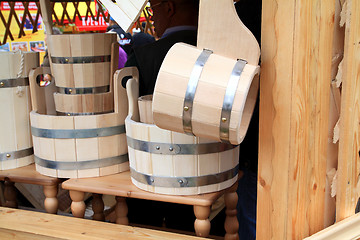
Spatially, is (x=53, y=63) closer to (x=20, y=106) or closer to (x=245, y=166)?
(x=20, y=106)

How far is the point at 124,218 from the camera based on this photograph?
203 centimetres

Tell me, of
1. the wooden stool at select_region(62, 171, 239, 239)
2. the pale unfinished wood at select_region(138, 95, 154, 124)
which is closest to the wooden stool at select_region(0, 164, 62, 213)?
the wooden stool at select_region(62, 171, 239, 239)

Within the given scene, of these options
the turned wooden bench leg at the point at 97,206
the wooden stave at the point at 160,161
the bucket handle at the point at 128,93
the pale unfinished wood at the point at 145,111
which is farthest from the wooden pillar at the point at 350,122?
the turned wooden bench leg at the point at 97,206

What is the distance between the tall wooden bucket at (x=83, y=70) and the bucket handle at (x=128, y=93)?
0.42 ft

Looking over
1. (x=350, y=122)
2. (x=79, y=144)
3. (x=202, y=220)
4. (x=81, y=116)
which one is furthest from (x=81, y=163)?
(x=350, y=122)

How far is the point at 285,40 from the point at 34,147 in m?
1.25

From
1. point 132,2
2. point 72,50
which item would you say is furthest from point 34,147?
point 132,2

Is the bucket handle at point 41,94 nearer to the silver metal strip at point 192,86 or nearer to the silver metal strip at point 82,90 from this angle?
the silver metal strip at point 82,90

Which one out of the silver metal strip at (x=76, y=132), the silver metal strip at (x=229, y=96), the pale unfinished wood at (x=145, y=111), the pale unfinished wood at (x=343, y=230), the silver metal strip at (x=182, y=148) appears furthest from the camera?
the silver metal strip at (x=76, y=132)

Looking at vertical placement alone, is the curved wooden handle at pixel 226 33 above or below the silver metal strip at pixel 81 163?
above

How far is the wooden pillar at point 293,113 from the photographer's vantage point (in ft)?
4.00

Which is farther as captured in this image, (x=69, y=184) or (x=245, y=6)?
(x=245, y=6)

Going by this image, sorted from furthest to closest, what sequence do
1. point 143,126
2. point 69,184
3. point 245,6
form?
point 245,6 < point 69,184 < point 143,126

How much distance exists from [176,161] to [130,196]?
9.9 inches
